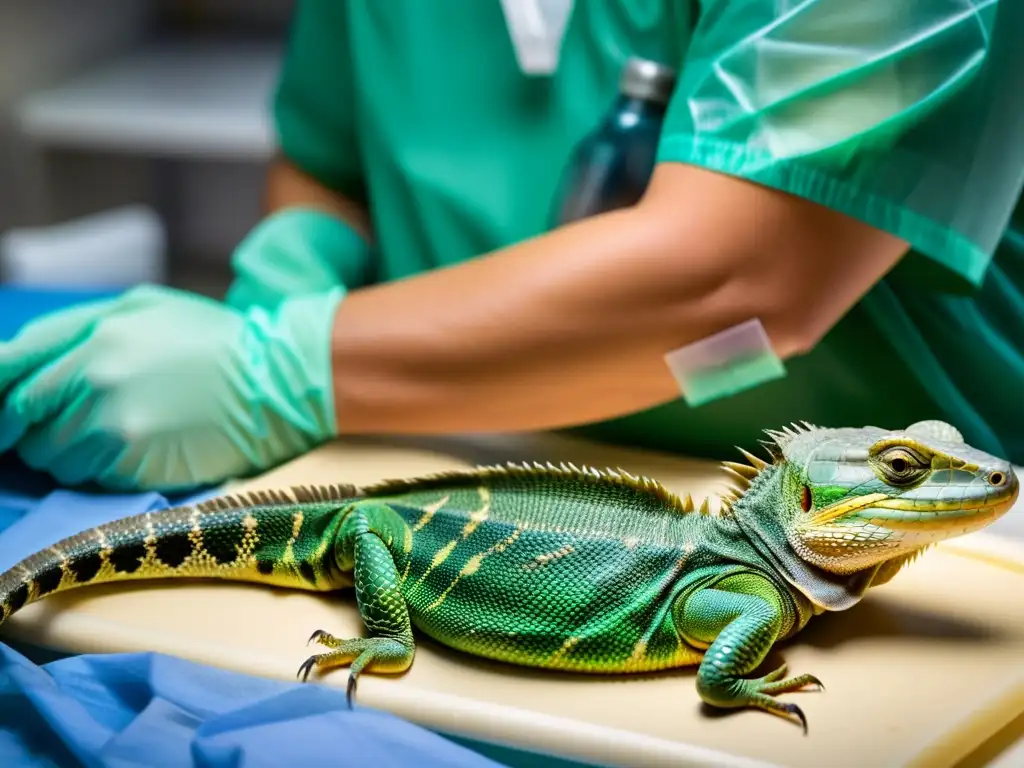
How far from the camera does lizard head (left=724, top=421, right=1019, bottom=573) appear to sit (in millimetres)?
653

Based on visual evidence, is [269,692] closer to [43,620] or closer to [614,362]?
[43,620]

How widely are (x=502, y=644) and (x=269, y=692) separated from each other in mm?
141

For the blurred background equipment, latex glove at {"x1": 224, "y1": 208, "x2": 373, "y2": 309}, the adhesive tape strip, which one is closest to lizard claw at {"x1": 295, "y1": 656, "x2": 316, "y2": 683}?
the adhesive tape strip

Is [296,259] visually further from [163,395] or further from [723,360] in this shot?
[723,360]

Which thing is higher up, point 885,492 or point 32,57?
point 885,492

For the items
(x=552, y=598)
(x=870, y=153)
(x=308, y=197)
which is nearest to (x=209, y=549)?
(x=552, y=598)

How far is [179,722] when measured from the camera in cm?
65

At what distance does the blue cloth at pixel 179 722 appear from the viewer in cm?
62

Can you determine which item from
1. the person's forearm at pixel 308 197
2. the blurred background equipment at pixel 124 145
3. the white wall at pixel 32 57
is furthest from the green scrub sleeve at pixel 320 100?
the white wall at pixel 32 57

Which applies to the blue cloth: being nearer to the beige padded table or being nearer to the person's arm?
the beige padded table

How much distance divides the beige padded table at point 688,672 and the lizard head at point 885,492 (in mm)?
59

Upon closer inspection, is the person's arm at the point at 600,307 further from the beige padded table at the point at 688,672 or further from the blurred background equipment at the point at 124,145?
the blurred background equipment at the point at 124,145

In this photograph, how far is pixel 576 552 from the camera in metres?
0.74

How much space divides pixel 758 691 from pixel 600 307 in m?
0.33
